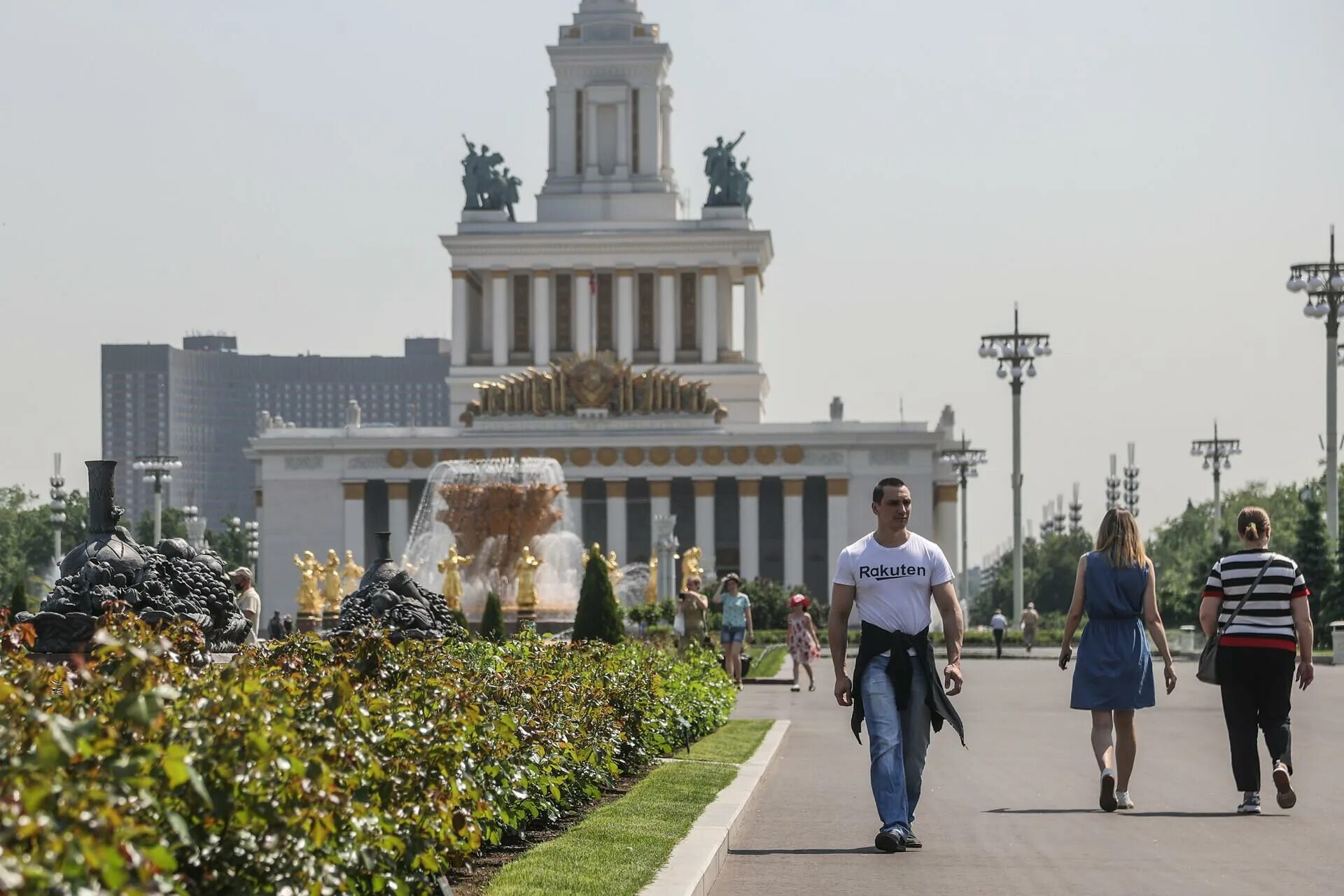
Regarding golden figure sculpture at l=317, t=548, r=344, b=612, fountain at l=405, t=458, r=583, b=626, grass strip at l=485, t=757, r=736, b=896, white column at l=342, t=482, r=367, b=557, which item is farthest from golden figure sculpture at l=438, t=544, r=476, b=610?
white column at l=342, t=482, r=367, b=557

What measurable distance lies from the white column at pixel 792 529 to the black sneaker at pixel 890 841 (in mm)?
76312

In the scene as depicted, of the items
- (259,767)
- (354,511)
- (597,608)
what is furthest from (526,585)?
(259,767)

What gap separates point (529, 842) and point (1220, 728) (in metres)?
11.3

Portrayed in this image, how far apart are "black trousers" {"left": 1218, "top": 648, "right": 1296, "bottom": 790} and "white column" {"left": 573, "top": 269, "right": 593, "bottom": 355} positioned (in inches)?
3346

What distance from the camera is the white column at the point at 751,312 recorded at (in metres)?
98.9

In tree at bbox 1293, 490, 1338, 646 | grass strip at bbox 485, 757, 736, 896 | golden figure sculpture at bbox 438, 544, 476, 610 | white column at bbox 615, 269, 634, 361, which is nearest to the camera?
grass strip at bbox 485, 757, 736, 896

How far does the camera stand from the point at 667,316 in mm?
98500

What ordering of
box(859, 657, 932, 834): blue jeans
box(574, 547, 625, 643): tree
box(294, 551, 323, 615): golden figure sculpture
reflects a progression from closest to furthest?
1. box(859, 657, 932, 834): blue jeans
2. box(574, 547, 625, 643): tree
3. box(294, 551, 323, 615): golden figure sculpture

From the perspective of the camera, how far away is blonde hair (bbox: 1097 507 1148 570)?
13141 mm

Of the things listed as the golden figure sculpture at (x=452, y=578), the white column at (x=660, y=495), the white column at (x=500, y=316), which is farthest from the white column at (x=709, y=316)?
the golden figure sculpture at (x=452, y=578)

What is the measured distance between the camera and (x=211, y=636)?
15906 millimetres

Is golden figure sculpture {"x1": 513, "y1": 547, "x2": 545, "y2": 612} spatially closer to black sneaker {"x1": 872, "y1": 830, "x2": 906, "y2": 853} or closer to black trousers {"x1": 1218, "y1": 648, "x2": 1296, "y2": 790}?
black trousers {"x1": 1218, "y1": 648, "x2": 1296, "y2": 790}

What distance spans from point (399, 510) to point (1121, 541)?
249 feet

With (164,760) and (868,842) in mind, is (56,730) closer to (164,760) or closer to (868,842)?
(164,760)
